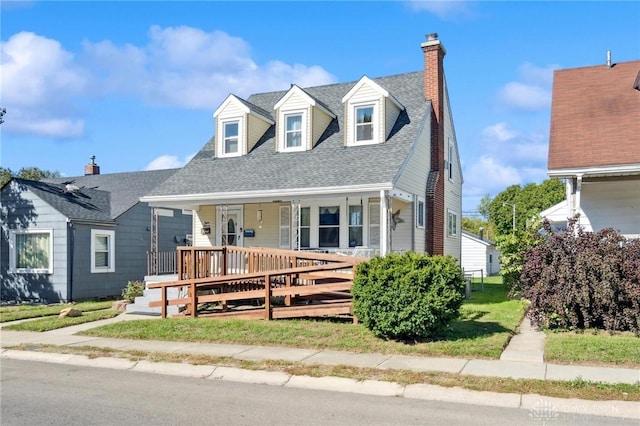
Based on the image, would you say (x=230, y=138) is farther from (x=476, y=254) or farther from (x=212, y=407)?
(x=476, y=254)

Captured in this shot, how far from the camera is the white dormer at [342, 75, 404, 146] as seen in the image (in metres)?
17.7

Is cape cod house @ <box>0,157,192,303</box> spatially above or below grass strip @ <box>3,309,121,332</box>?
above

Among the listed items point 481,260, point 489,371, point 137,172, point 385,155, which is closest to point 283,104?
point 385,155

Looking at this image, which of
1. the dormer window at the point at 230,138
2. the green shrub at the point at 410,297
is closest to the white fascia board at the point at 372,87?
the dormer window at the point at 230,138

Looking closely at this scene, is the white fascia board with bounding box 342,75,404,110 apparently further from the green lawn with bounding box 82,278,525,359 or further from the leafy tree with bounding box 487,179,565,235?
the leafy tree with bounding box 487,179,565,235

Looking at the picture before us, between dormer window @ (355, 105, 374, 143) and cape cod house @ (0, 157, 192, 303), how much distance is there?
7466 millimetres

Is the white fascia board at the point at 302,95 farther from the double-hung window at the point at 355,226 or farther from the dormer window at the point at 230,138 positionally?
the double-hung window at the point at 355,226

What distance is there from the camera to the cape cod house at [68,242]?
1970 cm

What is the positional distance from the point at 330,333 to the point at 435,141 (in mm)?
10557

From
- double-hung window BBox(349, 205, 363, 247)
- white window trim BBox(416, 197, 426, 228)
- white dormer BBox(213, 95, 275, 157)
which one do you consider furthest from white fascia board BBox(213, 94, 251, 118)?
white window trim BBox(416, 197, 426, 228)

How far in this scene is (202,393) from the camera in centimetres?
745

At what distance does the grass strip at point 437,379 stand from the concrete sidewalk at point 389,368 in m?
0.18

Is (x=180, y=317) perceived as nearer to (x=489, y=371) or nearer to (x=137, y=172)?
(x=489, y=371)

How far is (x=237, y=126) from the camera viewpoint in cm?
2011
